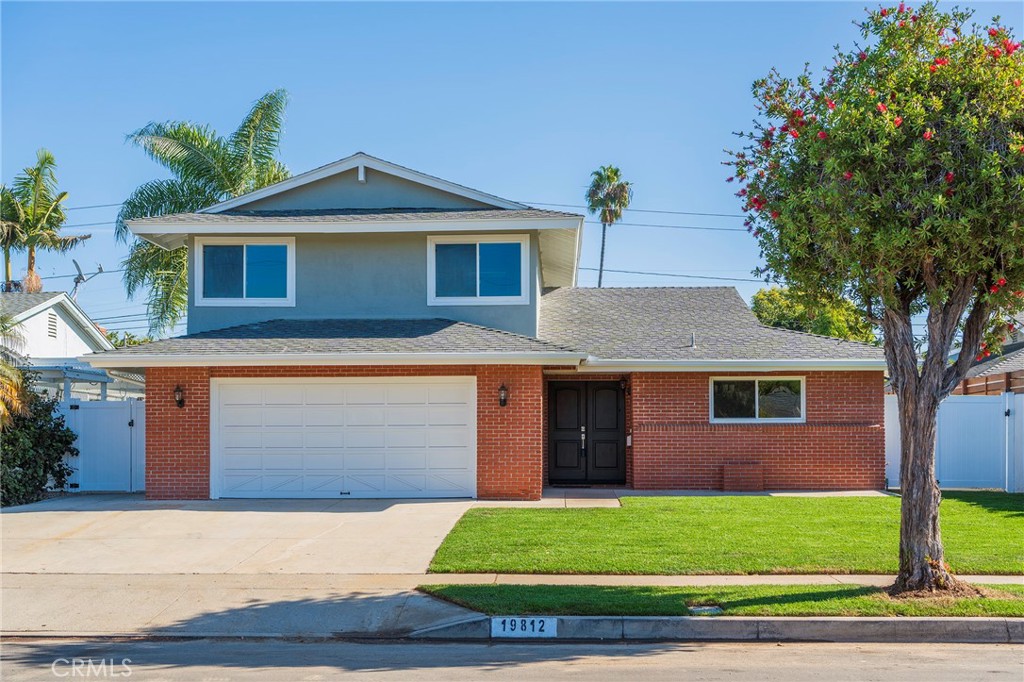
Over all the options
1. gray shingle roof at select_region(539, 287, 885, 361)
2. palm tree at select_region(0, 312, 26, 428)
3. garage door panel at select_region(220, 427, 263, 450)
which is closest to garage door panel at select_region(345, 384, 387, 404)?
garage door panel at select_region(220, 427, 263, 450)

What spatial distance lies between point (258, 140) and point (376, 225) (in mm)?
12984

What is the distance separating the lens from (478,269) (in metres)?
18.0

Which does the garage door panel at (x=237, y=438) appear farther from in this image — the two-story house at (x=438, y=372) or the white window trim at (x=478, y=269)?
the white window trim at (x=478, y=269)

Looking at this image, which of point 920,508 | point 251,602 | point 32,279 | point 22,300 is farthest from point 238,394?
point 32,279

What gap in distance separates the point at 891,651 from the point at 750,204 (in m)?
4.45

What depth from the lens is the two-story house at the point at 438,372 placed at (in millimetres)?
16469

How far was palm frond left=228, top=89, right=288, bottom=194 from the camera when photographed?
2808cm

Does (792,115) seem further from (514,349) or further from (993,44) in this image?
(514,349)

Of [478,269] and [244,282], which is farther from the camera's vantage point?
[244,282]

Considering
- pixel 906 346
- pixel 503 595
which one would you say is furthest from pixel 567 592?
pixel 906 346

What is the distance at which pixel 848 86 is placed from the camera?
29.5 ft

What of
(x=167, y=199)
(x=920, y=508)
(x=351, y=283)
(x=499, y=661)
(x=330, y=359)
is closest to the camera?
(x=499, y=661)

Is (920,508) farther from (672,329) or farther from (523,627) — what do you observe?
(672,329)

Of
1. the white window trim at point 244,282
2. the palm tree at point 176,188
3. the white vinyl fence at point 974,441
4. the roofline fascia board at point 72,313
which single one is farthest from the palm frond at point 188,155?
the white vinyl fence at point 974,441
